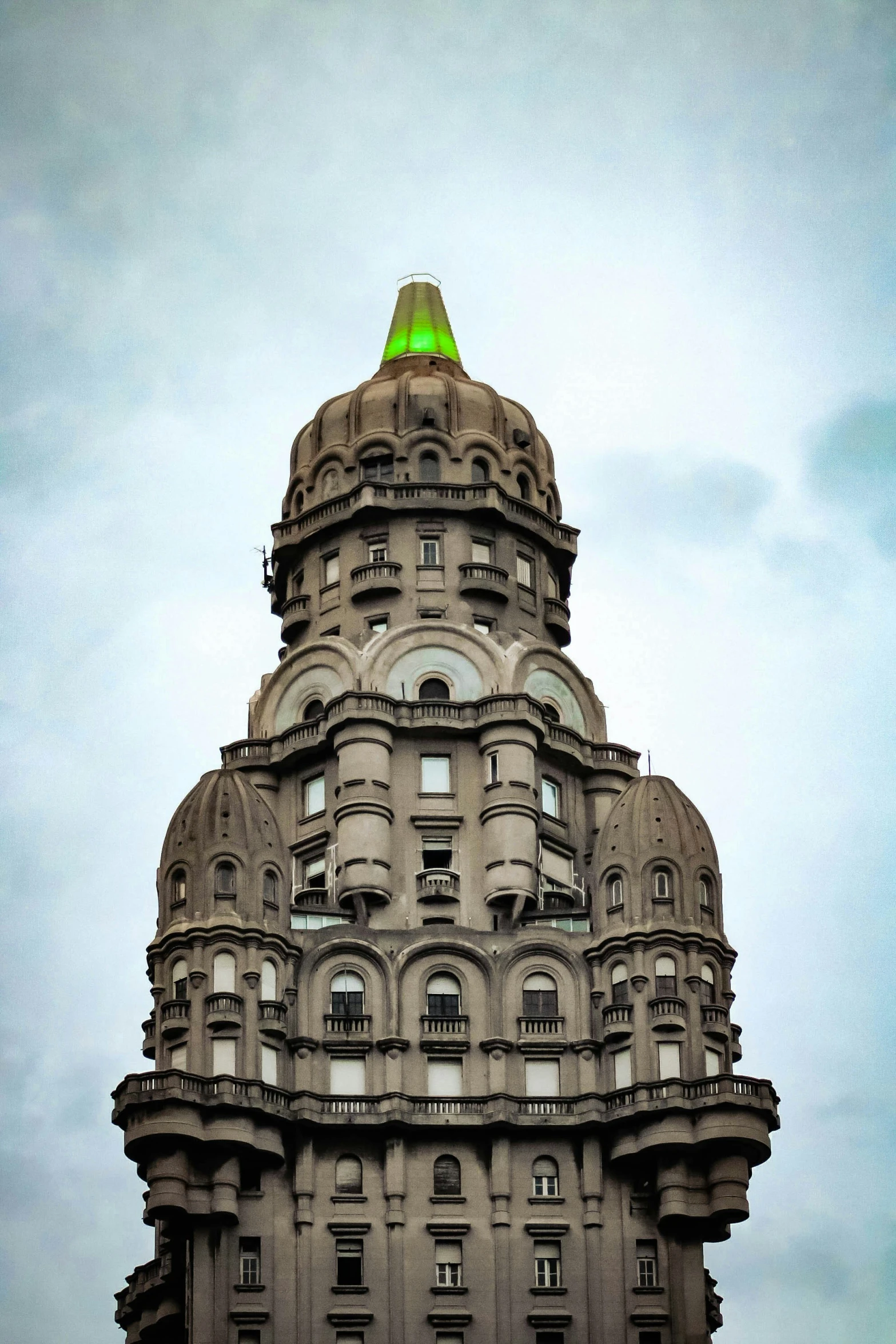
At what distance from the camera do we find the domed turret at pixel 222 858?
113 metres

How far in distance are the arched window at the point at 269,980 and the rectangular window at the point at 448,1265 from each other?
11.1 metres

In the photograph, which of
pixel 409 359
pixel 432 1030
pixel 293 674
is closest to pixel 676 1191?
pixel 432 1030

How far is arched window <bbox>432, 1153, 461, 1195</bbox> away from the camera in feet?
365

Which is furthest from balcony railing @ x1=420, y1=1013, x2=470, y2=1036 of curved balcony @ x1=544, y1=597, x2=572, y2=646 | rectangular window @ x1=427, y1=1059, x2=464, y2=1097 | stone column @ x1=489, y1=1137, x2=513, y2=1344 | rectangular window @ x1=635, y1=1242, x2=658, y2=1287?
curved balcony @ x1=544, y1=597, x2=572, y2=646

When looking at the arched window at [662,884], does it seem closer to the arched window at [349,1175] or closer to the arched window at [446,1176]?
the arched window at [446,1176]

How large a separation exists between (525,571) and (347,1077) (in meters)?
27.6

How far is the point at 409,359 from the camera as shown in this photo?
139 m

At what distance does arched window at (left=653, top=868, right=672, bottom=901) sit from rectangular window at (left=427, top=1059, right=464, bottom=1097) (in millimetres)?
10071

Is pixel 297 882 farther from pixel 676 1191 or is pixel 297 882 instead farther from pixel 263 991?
pixel 676 1191

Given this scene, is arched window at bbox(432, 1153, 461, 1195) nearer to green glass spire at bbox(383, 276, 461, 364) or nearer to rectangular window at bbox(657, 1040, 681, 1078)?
rectangular window at bbox(657, 1040, 681, 1078)

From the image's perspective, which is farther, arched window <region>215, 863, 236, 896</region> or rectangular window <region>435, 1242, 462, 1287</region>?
arched window <region>215, 863, 236, 896</region>

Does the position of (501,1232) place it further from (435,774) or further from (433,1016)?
(435,774)

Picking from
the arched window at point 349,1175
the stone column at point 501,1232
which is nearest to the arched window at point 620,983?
the stone column at point 501,1232

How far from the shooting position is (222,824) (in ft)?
376
